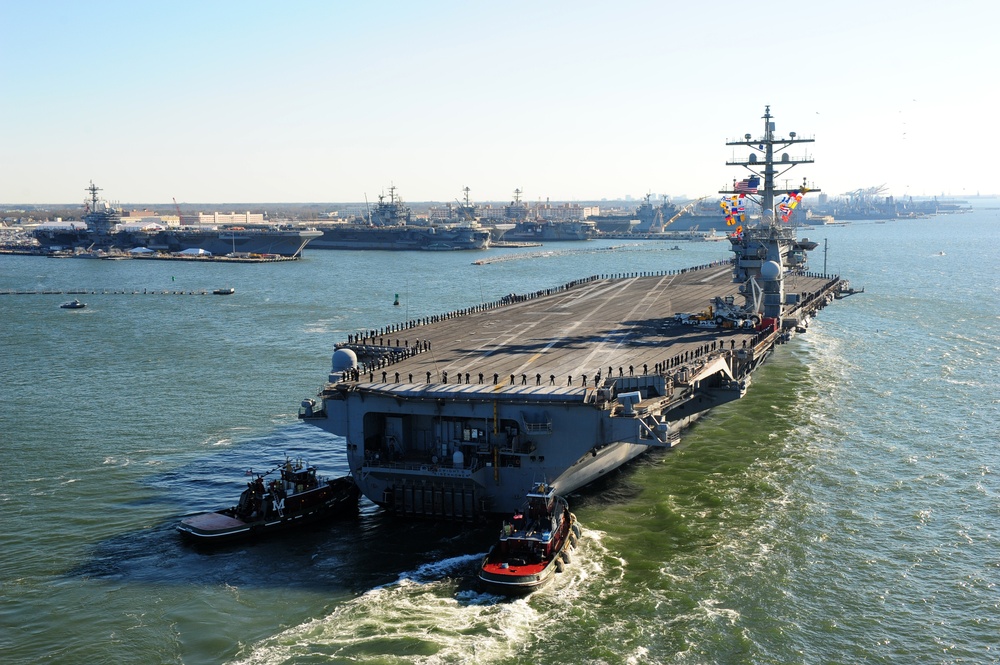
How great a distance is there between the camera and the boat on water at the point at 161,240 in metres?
140

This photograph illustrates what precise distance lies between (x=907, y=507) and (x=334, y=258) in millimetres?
120987

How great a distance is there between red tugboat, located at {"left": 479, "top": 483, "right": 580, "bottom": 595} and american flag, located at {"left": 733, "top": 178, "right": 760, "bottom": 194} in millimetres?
30334

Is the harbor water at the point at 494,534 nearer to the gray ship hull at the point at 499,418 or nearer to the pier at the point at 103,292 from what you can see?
the gray ship hull at the point at 499,418

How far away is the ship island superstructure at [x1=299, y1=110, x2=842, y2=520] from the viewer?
27.0 meters

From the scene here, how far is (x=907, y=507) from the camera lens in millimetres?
29641

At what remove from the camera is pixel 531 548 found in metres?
24.1

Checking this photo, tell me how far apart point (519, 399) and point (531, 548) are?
4614 millimetres

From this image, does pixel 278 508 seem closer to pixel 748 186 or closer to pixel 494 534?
pixel 494 534

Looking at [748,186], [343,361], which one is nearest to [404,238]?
[748,186]

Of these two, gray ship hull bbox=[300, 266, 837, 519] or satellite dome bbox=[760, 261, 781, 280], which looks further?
satellite dome bbox=[760, 261, 781, 280]

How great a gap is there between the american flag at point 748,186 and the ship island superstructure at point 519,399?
30.8 feet

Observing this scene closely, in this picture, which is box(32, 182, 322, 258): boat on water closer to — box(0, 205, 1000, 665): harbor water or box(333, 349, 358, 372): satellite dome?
box(0, 205, 1000, 665): harbor water

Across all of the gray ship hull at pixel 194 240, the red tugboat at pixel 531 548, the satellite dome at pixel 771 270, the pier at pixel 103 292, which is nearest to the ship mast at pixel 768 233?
the satellite dome at pixel 771 270

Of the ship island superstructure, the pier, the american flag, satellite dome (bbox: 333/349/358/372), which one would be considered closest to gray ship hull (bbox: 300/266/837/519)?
the ship island superstructure
